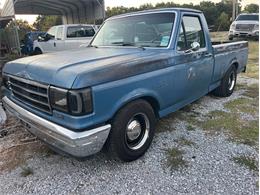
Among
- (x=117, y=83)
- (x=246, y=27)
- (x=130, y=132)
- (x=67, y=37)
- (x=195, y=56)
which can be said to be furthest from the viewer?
(x=246, y=27)

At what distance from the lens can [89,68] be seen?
257 centimetres

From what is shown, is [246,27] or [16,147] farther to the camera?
[246,27]

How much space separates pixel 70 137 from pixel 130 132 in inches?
35.8

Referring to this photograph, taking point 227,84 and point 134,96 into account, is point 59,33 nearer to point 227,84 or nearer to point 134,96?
point 227,84

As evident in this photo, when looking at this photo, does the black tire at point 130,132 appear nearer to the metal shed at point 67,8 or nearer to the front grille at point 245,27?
the metal shed at point 67,8

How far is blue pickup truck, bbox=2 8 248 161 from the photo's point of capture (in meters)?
2.49

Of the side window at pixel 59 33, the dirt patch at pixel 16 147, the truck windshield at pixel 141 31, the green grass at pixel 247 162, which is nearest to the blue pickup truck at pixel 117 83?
the truck windshield at pixel 141 31

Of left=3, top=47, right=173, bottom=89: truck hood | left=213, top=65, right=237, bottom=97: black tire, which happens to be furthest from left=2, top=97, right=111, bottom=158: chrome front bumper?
left=213, top=65, right=237, bottom=97: black tire

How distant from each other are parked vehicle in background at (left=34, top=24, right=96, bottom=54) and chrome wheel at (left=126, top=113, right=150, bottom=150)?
26.7ft

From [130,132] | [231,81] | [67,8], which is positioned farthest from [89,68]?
[67,8]

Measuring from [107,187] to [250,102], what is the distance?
13.2 ft

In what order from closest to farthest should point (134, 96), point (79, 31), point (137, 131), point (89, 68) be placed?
point (89, 68), point (134, 96), point (137, 131), point (79, 31)

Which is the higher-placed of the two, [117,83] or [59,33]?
[59,33]

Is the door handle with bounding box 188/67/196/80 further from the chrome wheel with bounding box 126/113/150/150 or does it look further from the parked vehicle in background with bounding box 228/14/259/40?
the parked vehicle in background with bounding box 228/14/259/40
